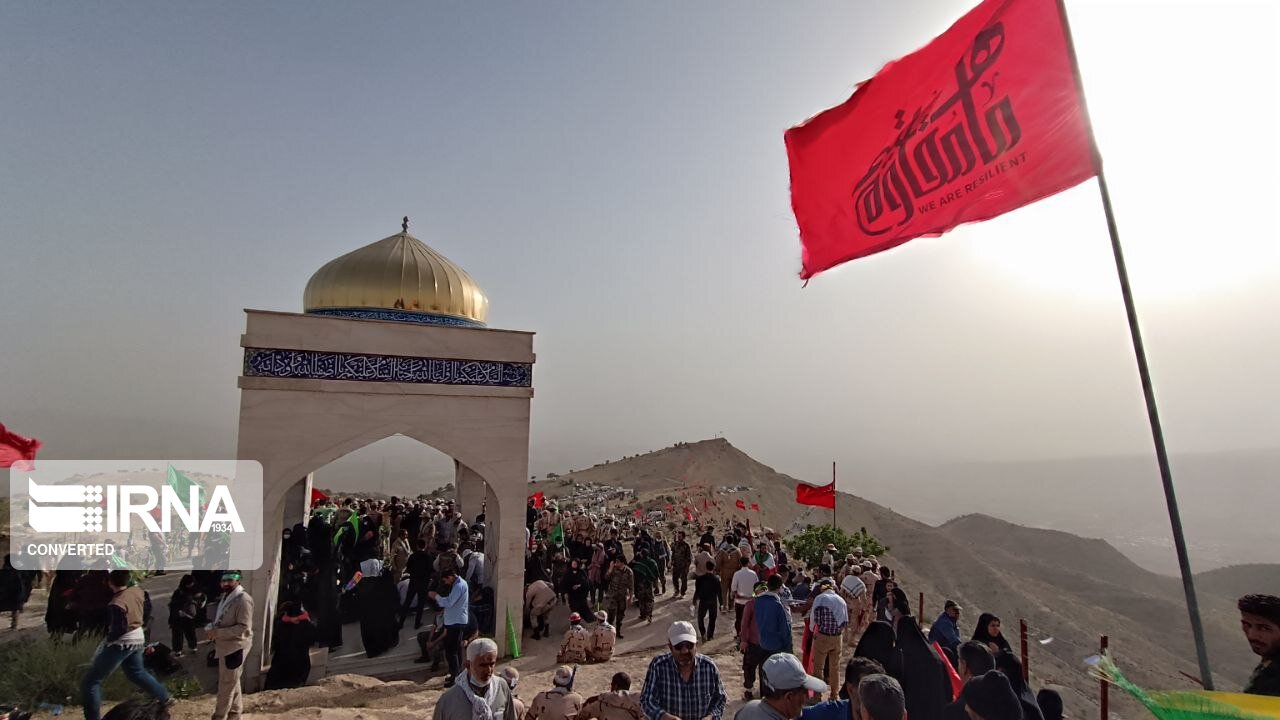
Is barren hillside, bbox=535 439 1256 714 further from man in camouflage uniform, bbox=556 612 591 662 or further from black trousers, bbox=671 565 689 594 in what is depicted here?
man in camouflage uniform, bbox=556 612 591 662

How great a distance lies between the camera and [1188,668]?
20.6 m

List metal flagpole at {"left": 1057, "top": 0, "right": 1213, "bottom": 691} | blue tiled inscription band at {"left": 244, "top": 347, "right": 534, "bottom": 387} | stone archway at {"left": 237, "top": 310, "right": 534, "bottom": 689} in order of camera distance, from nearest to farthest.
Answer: metal flagpole at {"left": 1057, "top": 0, "right": 1213, "bottom": 691} → stone archway at {"left": 237, "top": 310, "right": 534, "bottom": 689} → blue tiled inscription band at {"left": 244, "top": 347, "right": 534, "bottom": 387}

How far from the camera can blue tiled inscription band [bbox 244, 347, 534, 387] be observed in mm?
7832

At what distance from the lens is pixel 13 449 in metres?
7.99

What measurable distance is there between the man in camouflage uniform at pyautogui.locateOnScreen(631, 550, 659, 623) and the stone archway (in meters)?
2.00

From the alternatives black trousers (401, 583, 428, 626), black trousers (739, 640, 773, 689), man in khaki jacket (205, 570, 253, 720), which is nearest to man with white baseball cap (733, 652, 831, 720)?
black trousers (739, 640, 773, 689)

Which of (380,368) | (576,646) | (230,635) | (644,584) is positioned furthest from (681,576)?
(230,635)

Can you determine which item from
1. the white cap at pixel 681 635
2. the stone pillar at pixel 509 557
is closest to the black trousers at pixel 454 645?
the stone pillar at pixel 509 557

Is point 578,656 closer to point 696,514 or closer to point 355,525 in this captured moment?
point 355,525

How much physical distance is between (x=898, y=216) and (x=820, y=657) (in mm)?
3971

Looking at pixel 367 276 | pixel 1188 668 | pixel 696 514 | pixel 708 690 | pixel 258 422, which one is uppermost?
pixel 367 276

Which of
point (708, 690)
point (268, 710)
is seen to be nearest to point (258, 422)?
point (268, 710)

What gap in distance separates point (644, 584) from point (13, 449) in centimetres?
831
